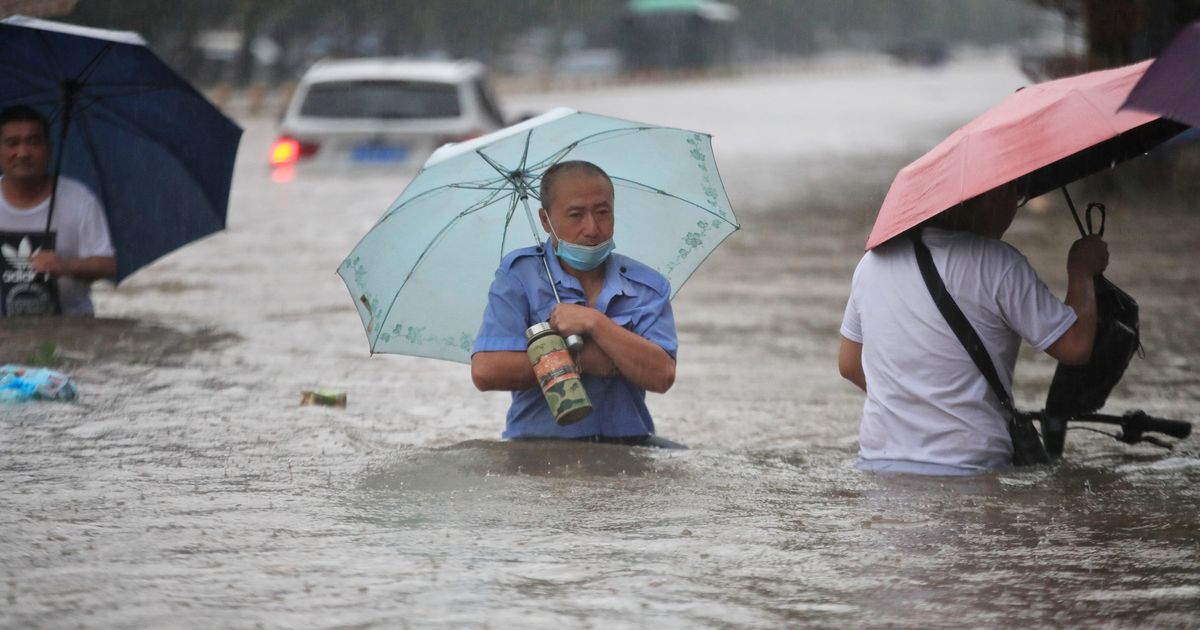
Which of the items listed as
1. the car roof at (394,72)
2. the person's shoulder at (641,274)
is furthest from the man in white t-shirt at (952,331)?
the car roof at (394,72)

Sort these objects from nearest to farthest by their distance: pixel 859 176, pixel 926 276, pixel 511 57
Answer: pixel 926 276 → pixel 859 176 → pixel 511 57

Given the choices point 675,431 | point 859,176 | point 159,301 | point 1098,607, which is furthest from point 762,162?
point 1098,607

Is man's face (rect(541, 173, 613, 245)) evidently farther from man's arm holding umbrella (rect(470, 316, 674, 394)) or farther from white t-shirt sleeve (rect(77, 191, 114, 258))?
white t-shirt sleeve (rect(77, 191, 114, 258))

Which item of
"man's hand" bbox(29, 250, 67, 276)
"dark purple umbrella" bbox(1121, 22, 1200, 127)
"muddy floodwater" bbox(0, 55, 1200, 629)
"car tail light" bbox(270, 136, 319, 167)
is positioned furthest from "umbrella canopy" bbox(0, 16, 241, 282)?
"car tail light" bbox(270, 136, 319, 167)

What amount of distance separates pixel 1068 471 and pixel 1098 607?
5.88 feet

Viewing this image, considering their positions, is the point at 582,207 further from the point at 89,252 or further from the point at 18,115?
the point at 89,252

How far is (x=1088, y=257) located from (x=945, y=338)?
21.5 inches

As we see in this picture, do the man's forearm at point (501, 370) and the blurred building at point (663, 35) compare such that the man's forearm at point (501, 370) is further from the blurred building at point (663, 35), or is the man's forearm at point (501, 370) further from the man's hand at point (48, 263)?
the blurred building at point (663, 35)

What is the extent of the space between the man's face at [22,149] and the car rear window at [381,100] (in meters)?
7.83

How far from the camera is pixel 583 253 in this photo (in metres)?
5.71

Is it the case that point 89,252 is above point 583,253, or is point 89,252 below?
above

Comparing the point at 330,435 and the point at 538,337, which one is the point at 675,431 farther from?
the point at 538,337

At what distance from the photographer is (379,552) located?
4.81m

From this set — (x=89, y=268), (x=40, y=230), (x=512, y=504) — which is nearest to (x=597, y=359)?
(x=512, y=504)
